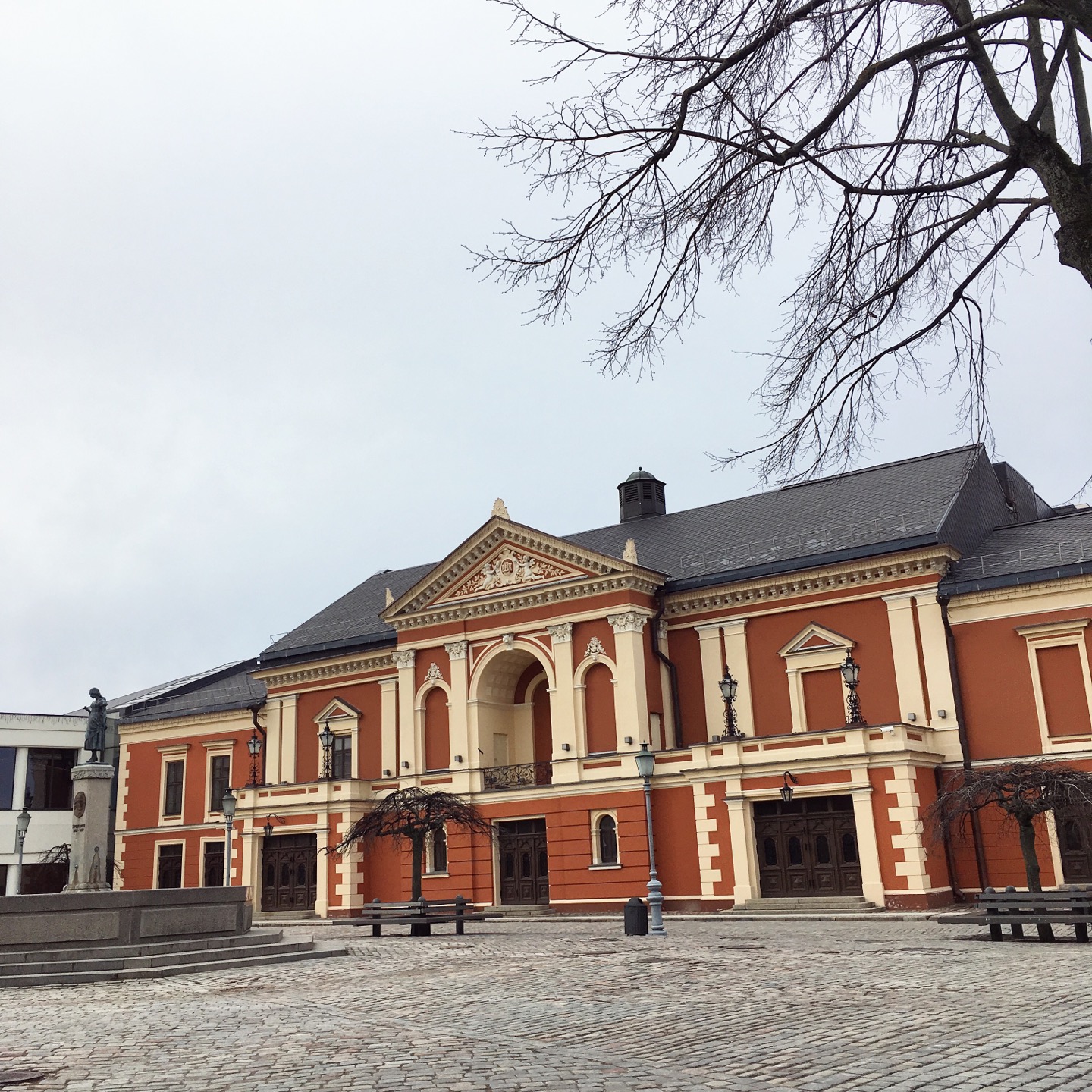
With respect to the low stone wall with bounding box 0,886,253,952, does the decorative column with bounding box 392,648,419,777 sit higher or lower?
higher

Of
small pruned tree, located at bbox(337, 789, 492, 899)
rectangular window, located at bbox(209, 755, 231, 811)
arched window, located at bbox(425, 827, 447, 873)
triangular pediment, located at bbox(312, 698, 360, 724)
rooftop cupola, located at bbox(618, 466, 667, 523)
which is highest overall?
rooftop cupola, located at bbox(618, 466, 667, 523)

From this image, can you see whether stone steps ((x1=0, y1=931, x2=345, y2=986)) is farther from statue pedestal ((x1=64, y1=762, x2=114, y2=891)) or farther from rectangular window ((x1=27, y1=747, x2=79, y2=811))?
rectangular window ((x1=27, y1=747, x2=79, y2=811))

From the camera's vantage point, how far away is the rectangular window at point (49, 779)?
49.8 meters

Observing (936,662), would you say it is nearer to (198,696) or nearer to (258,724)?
(258,724)

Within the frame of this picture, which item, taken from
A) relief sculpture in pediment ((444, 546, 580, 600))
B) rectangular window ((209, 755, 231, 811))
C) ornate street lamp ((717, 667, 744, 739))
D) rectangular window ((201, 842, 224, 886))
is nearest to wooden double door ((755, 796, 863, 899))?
ornate street lamp ((717, 667, 744, 739))

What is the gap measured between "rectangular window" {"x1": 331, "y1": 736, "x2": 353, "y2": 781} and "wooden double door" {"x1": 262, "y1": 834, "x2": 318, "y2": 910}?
286 cm

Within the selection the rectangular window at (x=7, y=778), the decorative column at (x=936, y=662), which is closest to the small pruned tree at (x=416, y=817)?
the decorative column at (x=936, y=662)

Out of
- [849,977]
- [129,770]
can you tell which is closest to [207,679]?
[129,770]

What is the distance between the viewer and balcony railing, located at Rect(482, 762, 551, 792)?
115ft

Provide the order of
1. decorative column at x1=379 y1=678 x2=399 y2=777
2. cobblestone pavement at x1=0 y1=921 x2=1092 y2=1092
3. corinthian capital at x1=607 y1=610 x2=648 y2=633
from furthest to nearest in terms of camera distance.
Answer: decorative column at x1=379 y1=678 x2=399 y2=777
corinthian capital at x1=607 y1=610 x2=648 y2=633
cobblestone pavement at x1=0 y1=921 x2=1092 y2=1092

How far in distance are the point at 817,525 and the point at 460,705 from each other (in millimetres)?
12551

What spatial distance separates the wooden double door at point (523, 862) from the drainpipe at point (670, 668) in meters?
4.95

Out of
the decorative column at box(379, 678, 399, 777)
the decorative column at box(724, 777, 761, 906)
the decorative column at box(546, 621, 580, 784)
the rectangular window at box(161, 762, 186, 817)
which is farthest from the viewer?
the rectangular window at box(161, 762, 186, 817)

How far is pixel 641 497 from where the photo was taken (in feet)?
141
